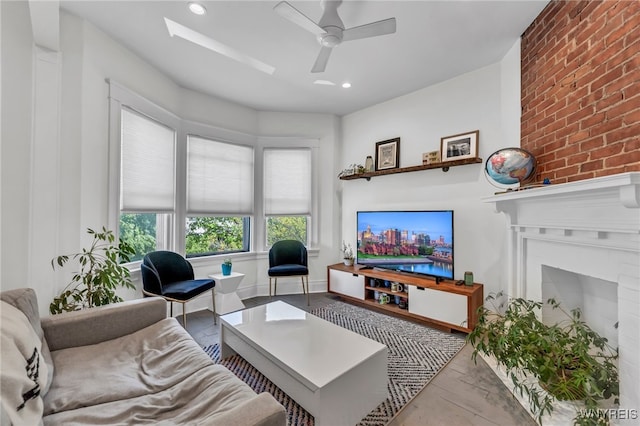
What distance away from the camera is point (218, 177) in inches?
151

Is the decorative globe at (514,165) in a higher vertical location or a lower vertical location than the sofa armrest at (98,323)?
higher

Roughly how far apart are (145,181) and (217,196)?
96 centimetres

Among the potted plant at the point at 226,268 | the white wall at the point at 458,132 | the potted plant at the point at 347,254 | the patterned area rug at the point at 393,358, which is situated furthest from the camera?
the potted plant at the point at 347,254

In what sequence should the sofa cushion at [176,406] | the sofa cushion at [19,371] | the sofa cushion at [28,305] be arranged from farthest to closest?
1. the sofa cushion at [28,305]
2. the sofa cushion at [176,406]
3. the sofa cushion at [19,371]

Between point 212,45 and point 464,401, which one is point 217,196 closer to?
point 212,45

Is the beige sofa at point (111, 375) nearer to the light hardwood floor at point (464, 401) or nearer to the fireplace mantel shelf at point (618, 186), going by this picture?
the light hardwood floor at point (464, 401)

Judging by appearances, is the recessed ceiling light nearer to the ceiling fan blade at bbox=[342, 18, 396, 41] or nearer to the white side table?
the ceiling fan blade at bbox=[342, 18, 396, 41]

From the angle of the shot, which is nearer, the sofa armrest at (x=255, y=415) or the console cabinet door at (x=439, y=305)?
the sofa armrest at (x=255, y=415)

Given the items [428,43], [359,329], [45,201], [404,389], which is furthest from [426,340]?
[45,201]

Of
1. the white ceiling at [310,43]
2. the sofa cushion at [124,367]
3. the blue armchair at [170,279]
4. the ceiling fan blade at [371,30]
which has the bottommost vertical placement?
the sofa cushion at [124,367]

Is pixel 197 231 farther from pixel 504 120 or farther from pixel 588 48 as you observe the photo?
pixel 588 48

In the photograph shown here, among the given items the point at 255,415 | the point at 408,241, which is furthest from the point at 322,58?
the point at 255,415

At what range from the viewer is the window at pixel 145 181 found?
278cm

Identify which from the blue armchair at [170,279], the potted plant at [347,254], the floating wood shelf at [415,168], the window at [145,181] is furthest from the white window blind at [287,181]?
the blue armchair at [170,279]
